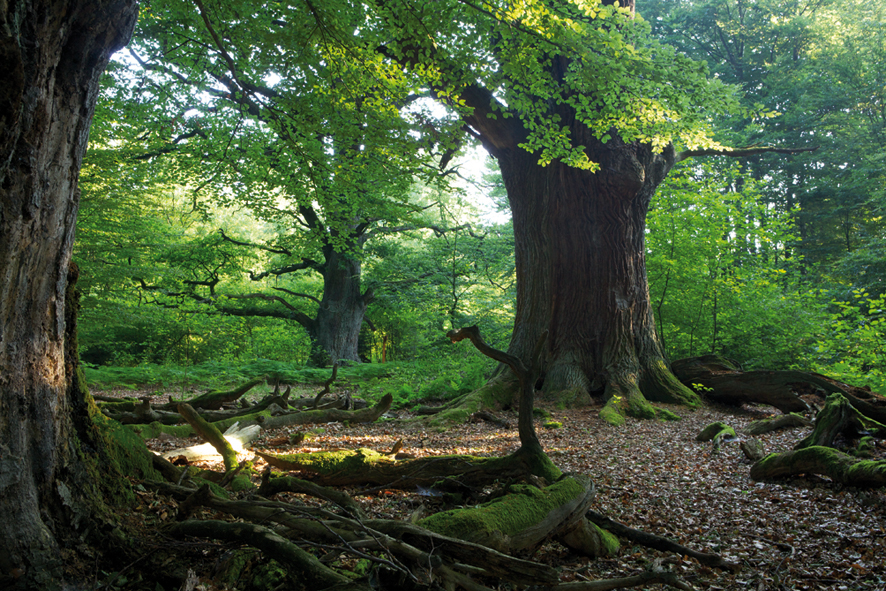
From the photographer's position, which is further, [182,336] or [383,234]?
[383,234]

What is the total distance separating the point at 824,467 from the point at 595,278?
478cm

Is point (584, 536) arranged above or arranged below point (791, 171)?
below

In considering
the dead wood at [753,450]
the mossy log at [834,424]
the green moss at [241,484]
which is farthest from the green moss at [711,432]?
the green moss at [241,484]

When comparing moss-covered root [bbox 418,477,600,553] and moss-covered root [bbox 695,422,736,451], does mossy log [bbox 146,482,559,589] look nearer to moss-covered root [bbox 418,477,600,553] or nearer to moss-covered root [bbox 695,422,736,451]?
moss-covered root [bbox 418,477,600,553]

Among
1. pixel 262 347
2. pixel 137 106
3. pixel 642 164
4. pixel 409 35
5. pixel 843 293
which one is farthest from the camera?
pixel 262 347

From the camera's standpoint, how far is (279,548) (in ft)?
6.52

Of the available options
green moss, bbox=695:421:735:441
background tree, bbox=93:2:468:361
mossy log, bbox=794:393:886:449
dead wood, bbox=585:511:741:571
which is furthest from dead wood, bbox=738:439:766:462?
background tree, bbox=93:2:468:361

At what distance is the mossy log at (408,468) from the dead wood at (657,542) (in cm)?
38

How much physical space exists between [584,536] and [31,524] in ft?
8.34

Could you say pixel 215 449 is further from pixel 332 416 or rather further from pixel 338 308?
pixel 338 308

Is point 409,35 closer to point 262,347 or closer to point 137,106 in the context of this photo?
point 137,106

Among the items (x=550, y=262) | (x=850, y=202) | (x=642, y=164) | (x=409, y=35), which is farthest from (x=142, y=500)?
(x=850, y=202)

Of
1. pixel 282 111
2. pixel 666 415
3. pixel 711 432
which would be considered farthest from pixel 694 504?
pixel 282 111

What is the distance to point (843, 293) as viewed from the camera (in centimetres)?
1495
